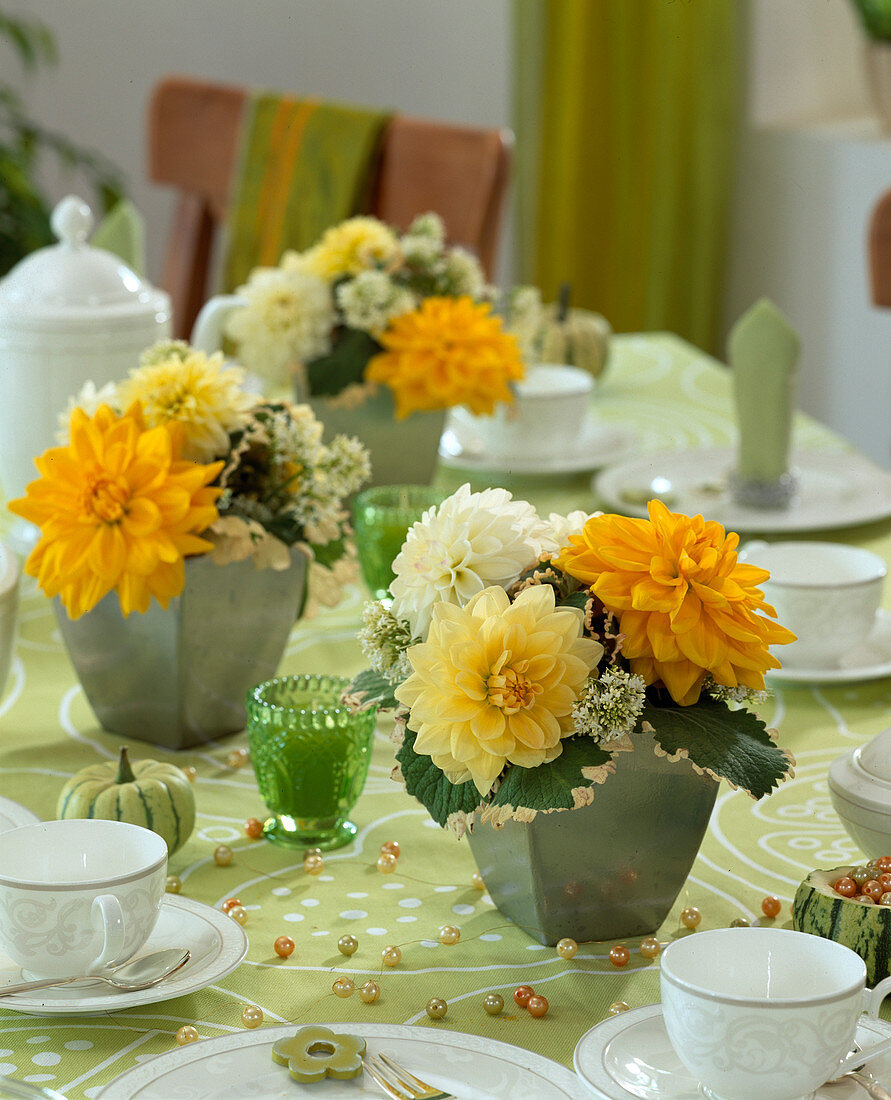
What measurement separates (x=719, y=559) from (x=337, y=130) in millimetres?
1693

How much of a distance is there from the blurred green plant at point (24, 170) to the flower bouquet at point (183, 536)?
6.45 ft

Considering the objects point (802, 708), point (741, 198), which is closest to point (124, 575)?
point (802, 708)

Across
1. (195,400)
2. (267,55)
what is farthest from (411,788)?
(267,55)

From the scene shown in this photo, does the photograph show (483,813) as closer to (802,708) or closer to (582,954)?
(582,954)

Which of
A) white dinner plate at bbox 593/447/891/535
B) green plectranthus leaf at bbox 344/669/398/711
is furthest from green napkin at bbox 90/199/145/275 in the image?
green plectranthus leaf at bbox 344/669/398/711

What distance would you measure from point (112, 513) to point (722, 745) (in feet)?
1.34

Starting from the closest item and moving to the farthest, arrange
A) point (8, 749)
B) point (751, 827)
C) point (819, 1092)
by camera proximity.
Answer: point (819, 1092) < point (751, 827) < point (8, 749)

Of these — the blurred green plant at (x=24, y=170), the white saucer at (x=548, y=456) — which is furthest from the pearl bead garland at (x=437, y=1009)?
the blurred green plant at (x=24, y=170)

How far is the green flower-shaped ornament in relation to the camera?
0.59 m

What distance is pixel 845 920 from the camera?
68 centimetres

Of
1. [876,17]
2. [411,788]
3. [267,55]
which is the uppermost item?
[876,17]

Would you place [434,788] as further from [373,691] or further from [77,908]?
[77,908]

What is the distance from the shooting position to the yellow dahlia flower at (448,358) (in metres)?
1.31

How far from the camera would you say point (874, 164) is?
111 inches
